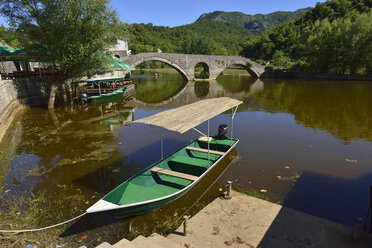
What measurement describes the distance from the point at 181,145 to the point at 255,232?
742 cm

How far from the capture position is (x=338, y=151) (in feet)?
38.5

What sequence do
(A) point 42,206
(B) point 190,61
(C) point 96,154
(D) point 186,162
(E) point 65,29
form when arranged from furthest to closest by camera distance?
(B) point 190,61, (E) point 65,29, (C) point 96,154, (D) point 186,162, (A) point 42,206

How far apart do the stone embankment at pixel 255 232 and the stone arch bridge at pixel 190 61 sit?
40.0m

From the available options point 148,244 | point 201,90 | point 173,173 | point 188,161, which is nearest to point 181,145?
point 188,161

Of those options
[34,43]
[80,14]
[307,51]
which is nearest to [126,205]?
[80,14]

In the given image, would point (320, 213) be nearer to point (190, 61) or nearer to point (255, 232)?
point (255, 232)

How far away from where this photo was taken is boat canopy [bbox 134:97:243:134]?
307 inches

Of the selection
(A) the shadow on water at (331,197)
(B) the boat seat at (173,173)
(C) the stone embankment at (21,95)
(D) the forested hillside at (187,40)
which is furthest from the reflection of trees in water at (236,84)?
(D) the forested hillside at (187,40)

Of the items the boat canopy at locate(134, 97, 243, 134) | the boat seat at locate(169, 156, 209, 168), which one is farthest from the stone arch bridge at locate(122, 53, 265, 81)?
the boat seat at locate(169, 156, 209, 168)

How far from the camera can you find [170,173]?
7.89m

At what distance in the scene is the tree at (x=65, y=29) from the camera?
17.0 metres

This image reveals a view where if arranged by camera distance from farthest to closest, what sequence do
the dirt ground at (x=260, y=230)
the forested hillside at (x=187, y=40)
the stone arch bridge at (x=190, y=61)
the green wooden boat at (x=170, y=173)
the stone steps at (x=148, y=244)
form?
the forested hillside at (x=187, y=40)
the stone arch bridge at (x=190, y=61)
the green wooden boat at (x=170, y=173)
the dirt ground at (x=260, y=230)
the stone steps at (x=148, y=244)

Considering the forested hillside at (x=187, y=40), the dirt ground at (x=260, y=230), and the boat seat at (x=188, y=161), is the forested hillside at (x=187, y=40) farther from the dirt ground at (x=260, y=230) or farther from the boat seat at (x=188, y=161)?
the dirt ground at (x=260, y=230)

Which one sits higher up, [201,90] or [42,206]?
[42,206]
